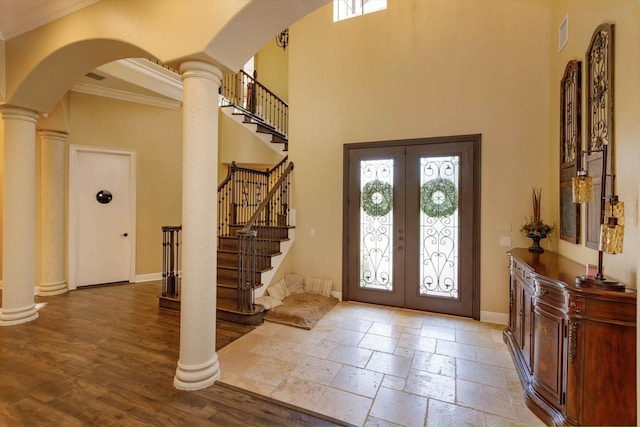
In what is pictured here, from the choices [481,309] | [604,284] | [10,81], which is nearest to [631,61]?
[604,284]

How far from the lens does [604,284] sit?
1827mm

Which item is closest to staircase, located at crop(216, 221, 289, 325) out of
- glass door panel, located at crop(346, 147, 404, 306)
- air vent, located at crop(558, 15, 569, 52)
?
glass door panel, located at crop(346, 147, 404, 306)

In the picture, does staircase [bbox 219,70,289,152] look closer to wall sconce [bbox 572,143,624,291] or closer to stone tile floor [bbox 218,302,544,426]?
stone tile floor [bbox 218,302,544,426]

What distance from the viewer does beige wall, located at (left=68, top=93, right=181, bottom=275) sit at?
5156 millimetres

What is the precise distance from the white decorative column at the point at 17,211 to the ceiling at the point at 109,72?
99 cm

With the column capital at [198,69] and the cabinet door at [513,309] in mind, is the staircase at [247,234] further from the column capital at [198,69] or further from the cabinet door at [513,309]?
the cabinet door at [513,309]

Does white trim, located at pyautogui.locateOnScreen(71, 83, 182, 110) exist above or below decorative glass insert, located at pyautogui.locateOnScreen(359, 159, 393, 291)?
above

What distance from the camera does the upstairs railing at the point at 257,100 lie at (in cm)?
788

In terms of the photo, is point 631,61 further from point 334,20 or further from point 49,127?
point 49,127

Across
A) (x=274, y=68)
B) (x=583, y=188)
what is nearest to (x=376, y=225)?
(x=583, y=188)

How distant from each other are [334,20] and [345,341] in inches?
188

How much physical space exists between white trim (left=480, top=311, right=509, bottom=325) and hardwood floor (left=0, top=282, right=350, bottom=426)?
9.13ft

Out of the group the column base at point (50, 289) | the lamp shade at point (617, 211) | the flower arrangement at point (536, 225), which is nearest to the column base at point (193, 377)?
the lamp shade at point (617, 211)

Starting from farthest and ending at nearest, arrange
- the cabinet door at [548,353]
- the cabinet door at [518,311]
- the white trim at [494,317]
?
the white trim at [494,317] < the cabinet door at [518,311] < the cabinet door at [548,353]
